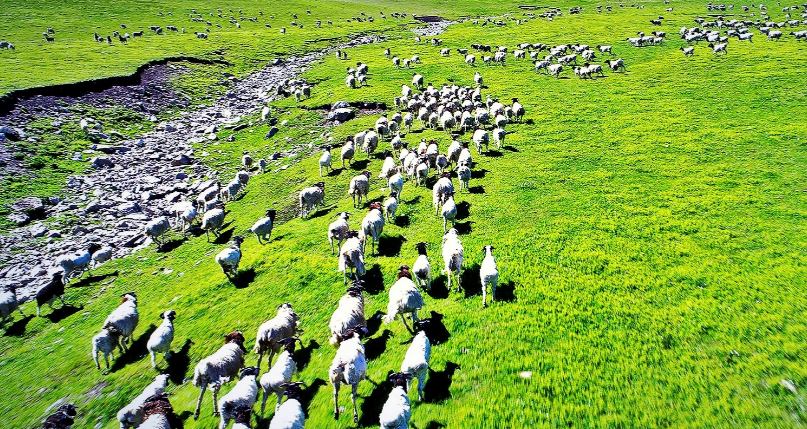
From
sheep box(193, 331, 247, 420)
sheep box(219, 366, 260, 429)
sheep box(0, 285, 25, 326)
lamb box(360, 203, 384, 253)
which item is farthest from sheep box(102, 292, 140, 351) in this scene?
lamb box(360, 203, 384, 253)

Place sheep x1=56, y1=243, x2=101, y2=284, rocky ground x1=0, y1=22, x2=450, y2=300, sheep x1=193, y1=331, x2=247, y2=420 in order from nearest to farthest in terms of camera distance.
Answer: sheep x1=193, y1=331, x2=247, y2=420, sheep x1=56, y1=243, x2=101, y2=284, rocky ground x1=0, y1=22, x2=450, y2=300

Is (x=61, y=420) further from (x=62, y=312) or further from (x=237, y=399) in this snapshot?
(x=62, y=312)

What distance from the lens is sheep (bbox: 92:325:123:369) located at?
13.1 m

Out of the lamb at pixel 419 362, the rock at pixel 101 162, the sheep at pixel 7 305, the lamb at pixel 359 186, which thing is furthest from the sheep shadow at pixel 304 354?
the rock at pixel 101 162

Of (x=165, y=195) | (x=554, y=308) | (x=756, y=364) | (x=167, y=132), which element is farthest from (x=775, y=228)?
(x=167, y=132)

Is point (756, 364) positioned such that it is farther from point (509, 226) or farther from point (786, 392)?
point (509, 226)

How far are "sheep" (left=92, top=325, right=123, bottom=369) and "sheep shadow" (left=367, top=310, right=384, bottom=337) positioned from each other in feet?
30.6

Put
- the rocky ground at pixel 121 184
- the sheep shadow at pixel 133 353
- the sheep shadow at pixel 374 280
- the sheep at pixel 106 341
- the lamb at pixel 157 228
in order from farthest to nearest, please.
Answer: the rocky ground at pixel 121 184 < the lamb at pixel 157 228 < the sheep shadow at pixel 374 280 < the sheep shadow at pixel 133 353 < the sheep at pixel 106 341

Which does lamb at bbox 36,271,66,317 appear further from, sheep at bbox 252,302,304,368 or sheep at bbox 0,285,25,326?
sheep at bbox 252,302,304,368

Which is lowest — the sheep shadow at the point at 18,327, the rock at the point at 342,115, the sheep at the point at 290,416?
the sheep shadow at the point at 18,327

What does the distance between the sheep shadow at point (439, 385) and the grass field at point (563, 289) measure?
0.17 feet

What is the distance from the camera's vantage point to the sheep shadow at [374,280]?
1374cm

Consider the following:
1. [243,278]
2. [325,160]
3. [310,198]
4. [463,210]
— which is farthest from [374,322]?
[325,160]

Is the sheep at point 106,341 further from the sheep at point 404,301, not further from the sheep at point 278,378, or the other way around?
the sheep at point 404,301
